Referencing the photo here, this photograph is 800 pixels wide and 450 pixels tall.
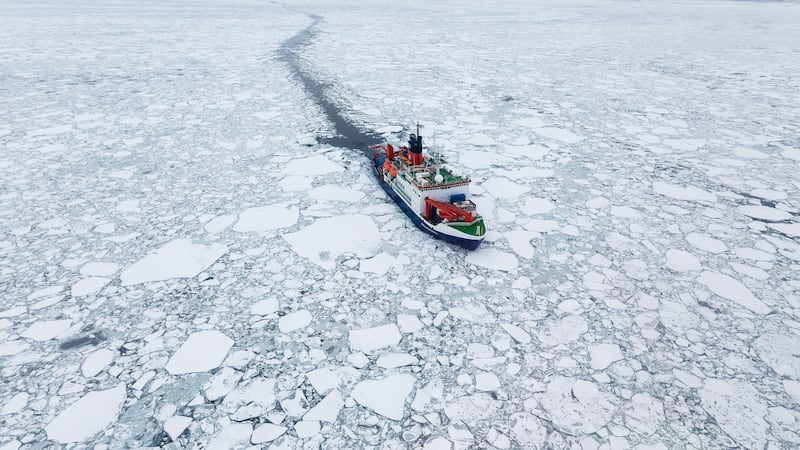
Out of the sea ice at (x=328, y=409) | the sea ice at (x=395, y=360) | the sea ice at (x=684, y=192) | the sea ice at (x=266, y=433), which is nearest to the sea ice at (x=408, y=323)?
the sea ice at (x=395, y=360)

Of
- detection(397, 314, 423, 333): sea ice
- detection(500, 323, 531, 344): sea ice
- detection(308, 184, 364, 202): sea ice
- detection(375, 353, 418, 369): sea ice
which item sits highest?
detection(308, 184, 364, 202): sea ice

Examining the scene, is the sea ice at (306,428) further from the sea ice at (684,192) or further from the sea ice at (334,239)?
the sea ice at (684,192)

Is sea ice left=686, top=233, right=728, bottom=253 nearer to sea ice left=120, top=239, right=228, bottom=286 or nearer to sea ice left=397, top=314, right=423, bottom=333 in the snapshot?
sea ice left=397, top=314, right=423, bottom=333

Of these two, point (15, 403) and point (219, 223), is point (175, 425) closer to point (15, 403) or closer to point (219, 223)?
point (15, 403)

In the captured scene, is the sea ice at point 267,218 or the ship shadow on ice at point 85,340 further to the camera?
the sea ice at point 267,218

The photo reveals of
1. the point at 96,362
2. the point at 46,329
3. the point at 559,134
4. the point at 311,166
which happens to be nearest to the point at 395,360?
the point at 96,362

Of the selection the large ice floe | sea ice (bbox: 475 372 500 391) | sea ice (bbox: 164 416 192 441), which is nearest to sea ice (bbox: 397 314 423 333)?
the large ice floe
